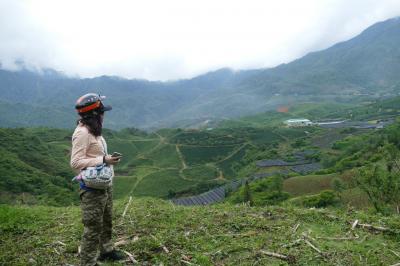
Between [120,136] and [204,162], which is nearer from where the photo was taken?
[204,162]

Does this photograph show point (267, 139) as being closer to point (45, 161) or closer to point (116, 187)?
point (116, 187)

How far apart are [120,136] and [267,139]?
55425mm

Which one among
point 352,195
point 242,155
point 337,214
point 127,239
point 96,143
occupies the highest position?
point 96,143

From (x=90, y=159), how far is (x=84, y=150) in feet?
0.60

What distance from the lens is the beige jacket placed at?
238 inches

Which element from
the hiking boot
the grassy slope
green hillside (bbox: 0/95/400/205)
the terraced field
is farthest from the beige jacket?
the terraced field

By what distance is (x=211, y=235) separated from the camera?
8328mm

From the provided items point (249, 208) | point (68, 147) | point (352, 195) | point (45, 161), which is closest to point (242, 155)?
point (68, 147)

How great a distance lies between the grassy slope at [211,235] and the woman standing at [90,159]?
4.26ft

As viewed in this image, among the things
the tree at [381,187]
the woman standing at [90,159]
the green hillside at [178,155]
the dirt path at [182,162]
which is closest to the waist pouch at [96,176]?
the woman standing at [90,159]

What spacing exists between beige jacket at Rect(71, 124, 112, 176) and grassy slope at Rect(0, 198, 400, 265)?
2.40 meters

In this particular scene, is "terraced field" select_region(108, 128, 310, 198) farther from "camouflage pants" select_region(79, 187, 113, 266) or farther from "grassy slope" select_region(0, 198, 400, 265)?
"camouflage pants" select_region(79, 187, 113, 266)

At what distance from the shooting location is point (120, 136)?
141625 mm

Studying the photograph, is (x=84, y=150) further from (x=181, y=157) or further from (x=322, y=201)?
(x=181, y=157)
